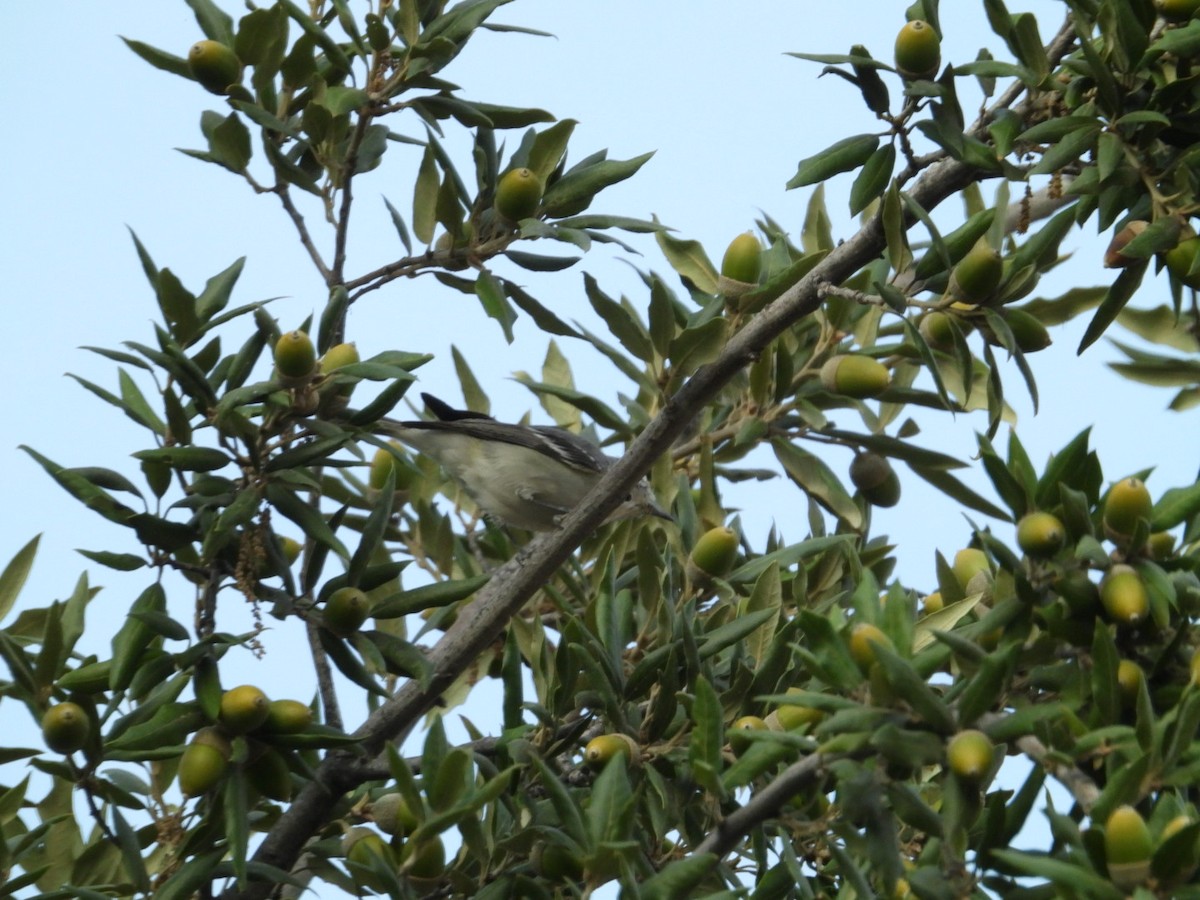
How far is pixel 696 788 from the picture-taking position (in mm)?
3471

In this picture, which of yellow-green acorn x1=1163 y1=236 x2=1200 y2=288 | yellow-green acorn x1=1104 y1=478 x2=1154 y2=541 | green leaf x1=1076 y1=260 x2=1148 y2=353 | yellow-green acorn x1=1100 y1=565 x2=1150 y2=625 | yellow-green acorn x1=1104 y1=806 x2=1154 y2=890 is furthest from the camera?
green leaf x1=1076 y1=260 x2=1148 y2=353

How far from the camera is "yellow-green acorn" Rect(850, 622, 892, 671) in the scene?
2537mm

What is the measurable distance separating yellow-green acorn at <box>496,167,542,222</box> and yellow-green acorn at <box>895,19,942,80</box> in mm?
1149

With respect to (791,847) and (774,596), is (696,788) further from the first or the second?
(774,596)

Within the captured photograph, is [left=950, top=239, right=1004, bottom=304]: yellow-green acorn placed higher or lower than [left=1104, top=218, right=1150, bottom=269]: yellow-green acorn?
lower

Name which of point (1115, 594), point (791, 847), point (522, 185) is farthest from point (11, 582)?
point (1115, 594)

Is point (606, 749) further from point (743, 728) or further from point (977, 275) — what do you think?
point (977, 275)

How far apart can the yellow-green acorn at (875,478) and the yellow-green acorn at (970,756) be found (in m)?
2.62

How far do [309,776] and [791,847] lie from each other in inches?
51.4

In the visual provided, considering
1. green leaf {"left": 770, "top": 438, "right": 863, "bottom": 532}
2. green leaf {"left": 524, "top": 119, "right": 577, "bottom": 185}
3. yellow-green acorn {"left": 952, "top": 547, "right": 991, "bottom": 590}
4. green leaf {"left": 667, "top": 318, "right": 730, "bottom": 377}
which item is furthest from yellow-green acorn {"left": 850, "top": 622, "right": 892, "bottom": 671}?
green leaf {"left": 770, "top": 438, "right": 863, "bottom": 532}

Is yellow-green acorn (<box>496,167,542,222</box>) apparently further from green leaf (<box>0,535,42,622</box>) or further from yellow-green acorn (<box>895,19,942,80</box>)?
green leaf (<box>0,535,42,622</box>)

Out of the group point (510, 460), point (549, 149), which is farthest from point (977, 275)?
point (510, 460)

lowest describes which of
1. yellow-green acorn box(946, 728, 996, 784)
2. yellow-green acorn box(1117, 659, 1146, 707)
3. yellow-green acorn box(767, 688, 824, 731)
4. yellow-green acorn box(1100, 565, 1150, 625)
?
yellow-green acorn box(946, 728, 996, 784)

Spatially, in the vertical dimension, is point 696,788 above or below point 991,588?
below
